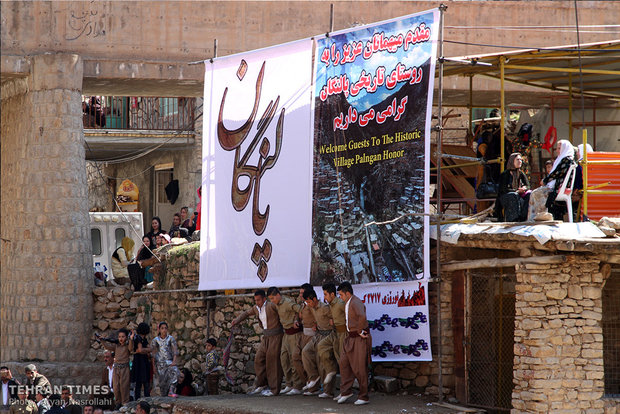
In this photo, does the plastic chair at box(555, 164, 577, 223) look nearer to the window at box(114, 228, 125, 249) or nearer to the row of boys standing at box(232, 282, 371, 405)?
the row of boys standing at box(232, 282, 371, 405)

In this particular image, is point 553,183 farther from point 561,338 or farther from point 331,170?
point 331,170

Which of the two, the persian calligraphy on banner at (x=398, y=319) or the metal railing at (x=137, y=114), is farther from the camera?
the metal railing at (x=137, y=114)

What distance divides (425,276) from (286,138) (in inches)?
131

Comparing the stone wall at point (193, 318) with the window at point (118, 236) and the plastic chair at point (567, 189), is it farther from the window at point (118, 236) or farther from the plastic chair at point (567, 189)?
the window at point (118, 236)

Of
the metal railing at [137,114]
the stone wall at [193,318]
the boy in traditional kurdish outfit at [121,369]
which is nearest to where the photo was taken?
the stone wall at [193,318]

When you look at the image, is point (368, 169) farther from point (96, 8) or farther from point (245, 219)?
point (96, 8)

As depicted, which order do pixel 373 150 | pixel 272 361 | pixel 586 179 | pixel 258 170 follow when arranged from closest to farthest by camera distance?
pixel 586 179 < pixel 373 150 < pixel 272 361 < pixel 258 170

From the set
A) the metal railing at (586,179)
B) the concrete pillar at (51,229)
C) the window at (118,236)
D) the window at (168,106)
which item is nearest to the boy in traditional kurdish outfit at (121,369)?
the concrete pillar at (51,229)

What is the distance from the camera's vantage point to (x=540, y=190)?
42.2ft

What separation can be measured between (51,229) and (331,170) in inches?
263

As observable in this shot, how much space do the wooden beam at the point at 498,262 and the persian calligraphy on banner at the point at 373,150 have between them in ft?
1.97

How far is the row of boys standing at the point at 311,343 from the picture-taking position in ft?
42.6

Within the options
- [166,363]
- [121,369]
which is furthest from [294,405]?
[121,369]

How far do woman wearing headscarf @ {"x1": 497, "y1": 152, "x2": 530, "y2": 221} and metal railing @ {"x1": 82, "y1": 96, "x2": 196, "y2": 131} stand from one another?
14.0m
